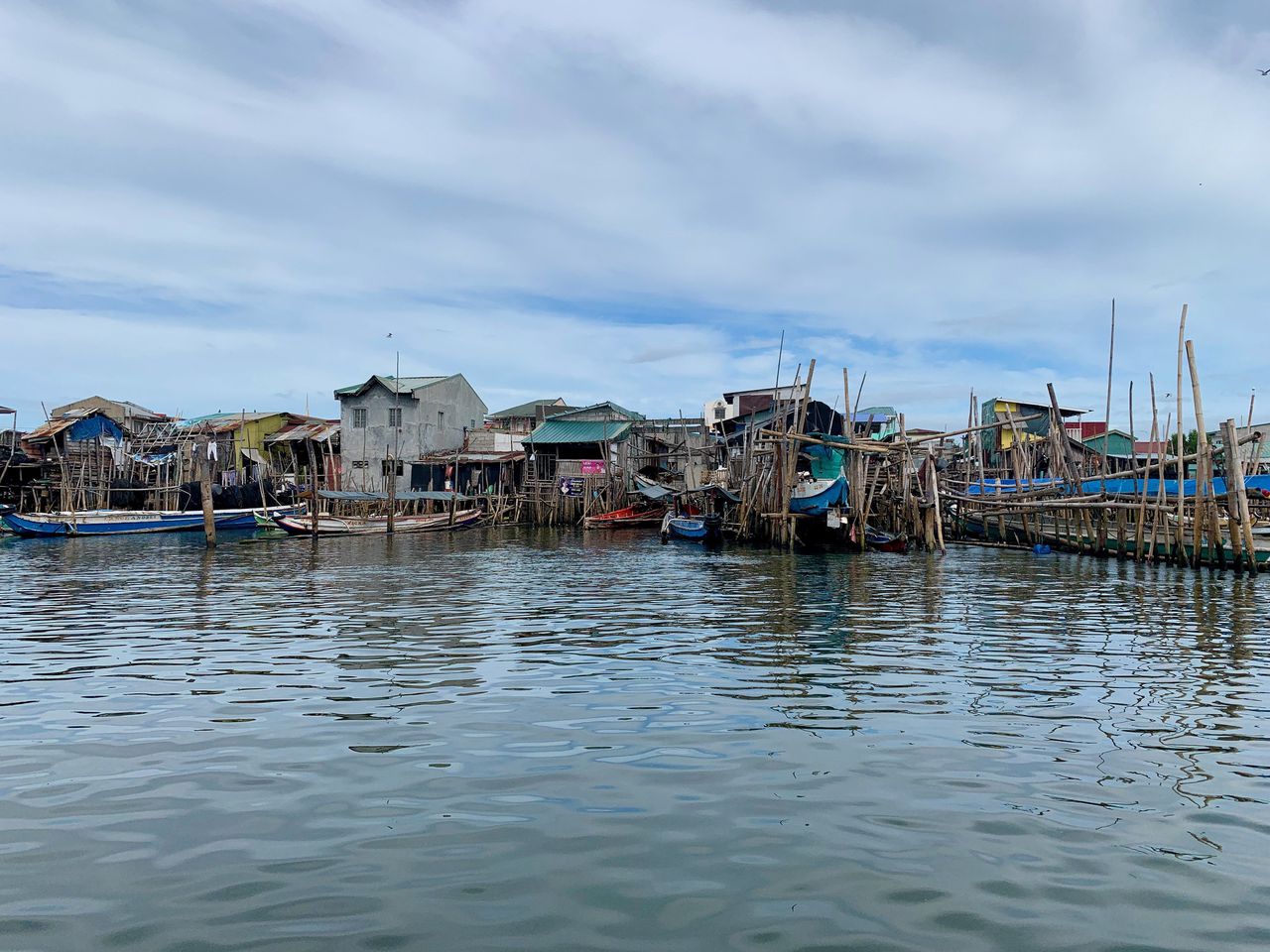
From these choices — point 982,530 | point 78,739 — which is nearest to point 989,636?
point 78,739

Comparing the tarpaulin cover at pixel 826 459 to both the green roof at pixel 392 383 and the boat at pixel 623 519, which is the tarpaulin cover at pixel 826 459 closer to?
the boat at pixel 623 519

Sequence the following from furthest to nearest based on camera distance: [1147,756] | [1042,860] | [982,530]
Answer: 1. [982,530]
2. [1147,756]
3. [1042,860]

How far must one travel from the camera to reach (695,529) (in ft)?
111

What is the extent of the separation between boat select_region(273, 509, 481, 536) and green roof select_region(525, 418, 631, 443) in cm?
710

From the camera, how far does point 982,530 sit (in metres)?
37.0

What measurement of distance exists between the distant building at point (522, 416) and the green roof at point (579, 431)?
603 centimetres

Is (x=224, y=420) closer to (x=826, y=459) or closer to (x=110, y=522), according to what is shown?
(x=110, y=522)

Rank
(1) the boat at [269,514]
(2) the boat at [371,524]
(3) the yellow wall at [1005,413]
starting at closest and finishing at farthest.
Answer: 1. (2) the boat at [371,524]
2. (1) the boat at [269,514]
3. (3) the yellow wall at [1005,413]

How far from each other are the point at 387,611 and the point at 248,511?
104 feet

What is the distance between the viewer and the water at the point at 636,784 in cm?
464

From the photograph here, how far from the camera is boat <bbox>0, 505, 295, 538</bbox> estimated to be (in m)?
40.7

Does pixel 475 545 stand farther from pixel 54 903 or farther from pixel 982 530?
pixel 54 903

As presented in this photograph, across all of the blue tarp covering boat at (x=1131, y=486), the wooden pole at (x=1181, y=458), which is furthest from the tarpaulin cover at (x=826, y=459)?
the wooden pole at (x=1181, y=458)

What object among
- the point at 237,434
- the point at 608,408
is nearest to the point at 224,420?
the point at 237,434
